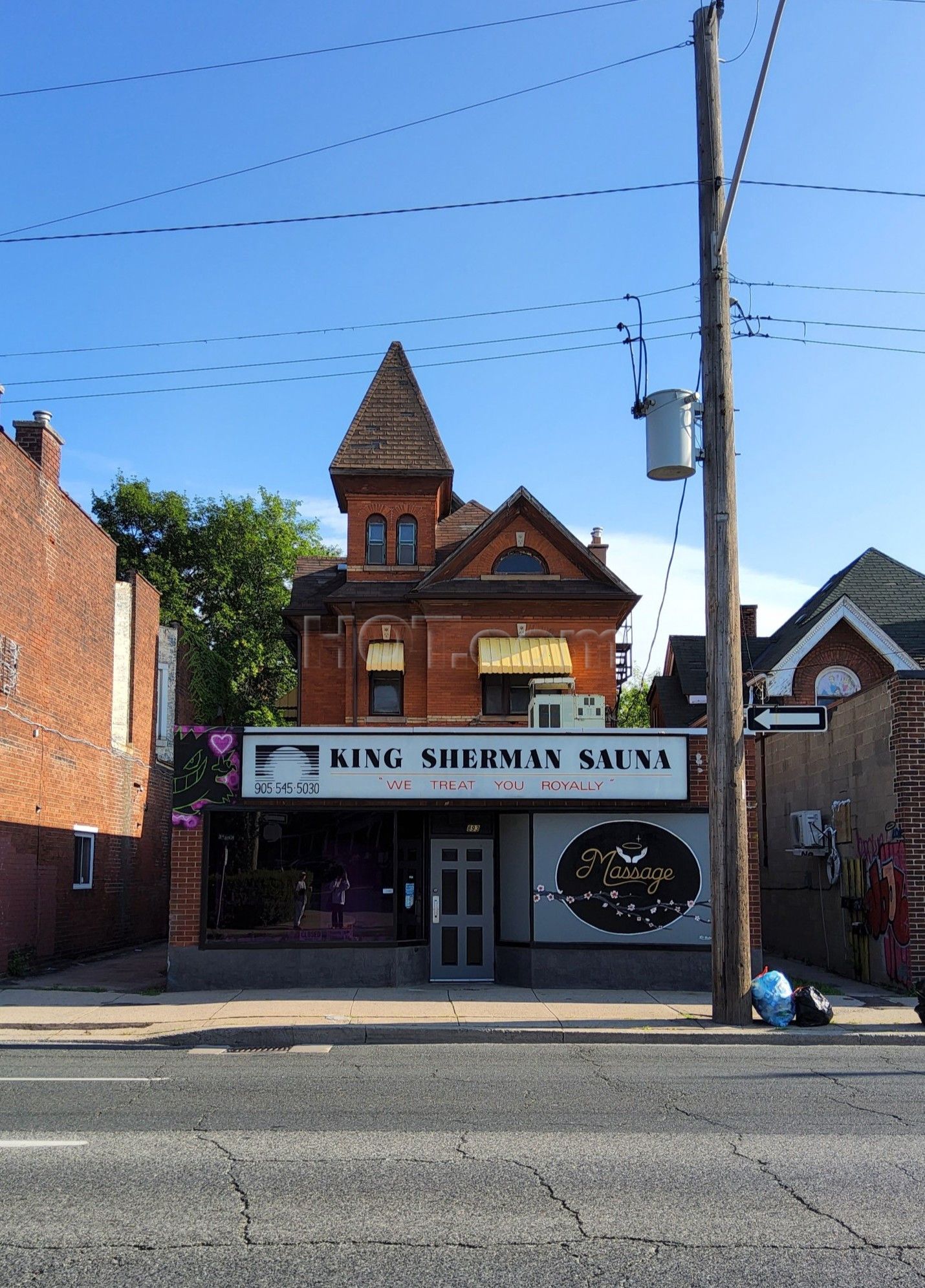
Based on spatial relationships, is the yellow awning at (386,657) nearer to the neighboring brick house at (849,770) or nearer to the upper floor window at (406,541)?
the upper floor window at (406,541)

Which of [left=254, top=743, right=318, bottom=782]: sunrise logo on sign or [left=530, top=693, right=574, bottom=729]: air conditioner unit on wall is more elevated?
[left=530, top=693, right=574, bottom=729]: air conditioner unit on wall

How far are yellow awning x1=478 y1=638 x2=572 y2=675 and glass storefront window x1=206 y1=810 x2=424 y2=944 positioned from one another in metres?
8.42

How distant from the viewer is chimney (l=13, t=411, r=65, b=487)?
19.8m

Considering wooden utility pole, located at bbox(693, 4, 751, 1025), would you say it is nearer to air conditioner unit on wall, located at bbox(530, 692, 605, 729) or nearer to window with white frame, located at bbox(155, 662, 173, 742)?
air conditioner unit on wall, located at bbox(530, 692, 605, 729)

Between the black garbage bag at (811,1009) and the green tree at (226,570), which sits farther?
the green tree at (226,570)

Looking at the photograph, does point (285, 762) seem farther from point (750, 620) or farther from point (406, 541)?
point (750, 620)

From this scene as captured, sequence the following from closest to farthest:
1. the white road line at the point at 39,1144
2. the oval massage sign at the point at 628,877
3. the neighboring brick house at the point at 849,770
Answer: the white road line at the point at 39,1144 < the neighboring brick house at the point at 849,770 < the oval massage sign at the point at 628,877

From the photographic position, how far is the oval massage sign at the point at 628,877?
17094 mm

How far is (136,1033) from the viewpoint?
13273mm

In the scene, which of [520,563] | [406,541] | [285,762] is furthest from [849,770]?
[406,541]

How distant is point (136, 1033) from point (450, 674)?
13.9m

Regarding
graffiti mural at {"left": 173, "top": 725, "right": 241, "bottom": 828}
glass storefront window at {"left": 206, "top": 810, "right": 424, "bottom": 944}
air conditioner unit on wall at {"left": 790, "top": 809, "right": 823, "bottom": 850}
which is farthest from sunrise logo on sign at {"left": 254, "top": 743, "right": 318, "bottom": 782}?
air conditioner unit on wall at {"left": 790, "top": 809, "right": 823, "bottom": 850}

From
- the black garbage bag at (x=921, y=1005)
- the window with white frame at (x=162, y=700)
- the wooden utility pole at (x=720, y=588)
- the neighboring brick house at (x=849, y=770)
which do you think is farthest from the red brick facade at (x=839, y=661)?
the window with white frame at (x=162, y=700)

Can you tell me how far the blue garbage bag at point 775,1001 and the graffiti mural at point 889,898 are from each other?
3602mm
